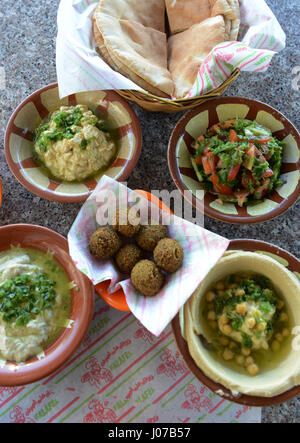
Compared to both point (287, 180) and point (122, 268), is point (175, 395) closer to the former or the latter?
point (122, 268)

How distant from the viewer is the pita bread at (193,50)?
1.76 m

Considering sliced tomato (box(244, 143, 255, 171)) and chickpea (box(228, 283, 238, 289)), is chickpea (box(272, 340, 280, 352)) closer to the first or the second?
chickpea (box(228, 283, 238, 289))

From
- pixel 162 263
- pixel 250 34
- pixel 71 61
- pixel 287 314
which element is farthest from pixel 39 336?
pixel 250 34

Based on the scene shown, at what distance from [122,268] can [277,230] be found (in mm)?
828

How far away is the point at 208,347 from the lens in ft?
5.30

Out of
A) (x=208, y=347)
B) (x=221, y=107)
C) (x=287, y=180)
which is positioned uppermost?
(x=221, y=107)

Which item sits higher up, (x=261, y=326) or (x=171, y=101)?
(x=171, y=101)

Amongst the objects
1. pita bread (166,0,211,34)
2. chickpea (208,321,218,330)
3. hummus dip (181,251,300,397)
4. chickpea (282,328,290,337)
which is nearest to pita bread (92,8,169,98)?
pita bread (166,0,211,34)

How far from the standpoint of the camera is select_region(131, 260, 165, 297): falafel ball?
5.10ft

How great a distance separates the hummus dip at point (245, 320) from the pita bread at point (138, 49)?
2.81ft

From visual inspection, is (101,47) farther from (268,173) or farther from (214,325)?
(214,325)

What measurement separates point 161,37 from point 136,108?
37 centimetres

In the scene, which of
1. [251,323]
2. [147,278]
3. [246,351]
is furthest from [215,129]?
[246,351]

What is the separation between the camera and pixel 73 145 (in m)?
1.80
